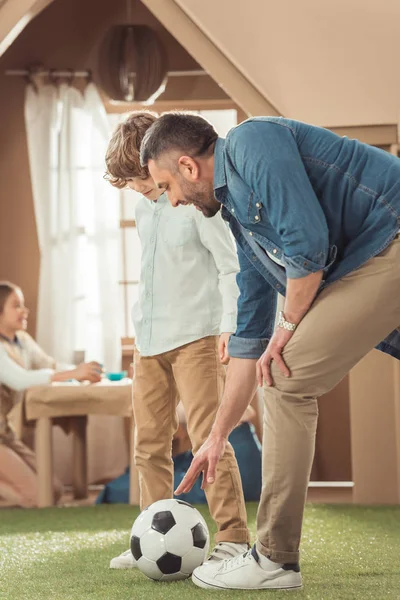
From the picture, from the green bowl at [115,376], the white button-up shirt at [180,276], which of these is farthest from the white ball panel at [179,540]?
the green bowl at [115,376]

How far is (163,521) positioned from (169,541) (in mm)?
61

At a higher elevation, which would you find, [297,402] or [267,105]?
[267,105]

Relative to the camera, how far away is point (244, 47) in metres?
4.59

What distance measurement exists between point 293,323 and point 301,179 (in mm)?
381

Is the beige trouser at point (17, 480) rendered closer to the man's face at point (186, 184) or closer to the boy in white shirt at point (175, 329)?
the boy in white shirt at point (175, 329)

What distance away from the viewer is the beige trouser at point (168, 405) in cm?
310

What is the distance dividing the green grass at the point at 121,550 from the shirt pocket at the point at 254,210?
3.19 feet

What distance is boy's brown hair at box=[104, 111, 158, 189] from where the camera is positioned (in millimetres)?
2951

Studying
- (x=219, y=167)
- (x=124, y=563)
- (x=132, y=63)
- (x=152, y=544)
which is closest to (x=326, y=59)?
(x=132, y=63)

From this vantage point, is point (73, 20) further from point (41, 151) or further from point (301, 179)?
point (301, 179)

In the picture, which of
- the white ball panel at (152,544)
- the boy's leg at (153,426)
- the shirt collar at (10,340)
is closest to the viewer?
the white ball panel at (152,544)

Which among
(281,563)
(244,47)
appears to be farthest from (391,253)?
(244,47)

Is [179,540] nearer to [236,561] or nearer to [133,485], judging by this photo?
[236,561]

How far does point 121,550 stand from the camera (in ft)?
Answer: 11.8
